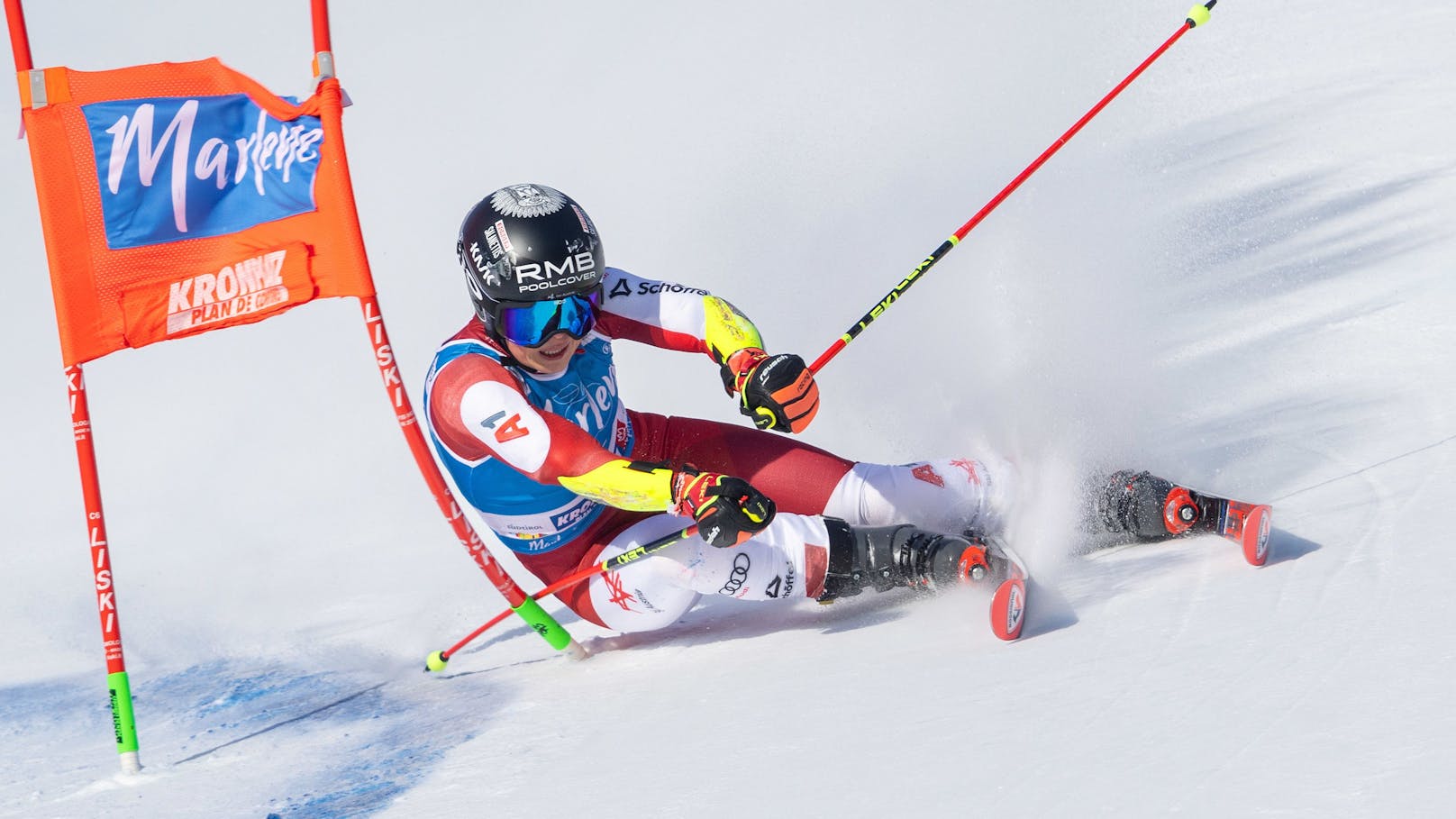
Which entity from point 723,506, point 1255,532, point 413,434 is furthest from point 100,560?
point 1255,532

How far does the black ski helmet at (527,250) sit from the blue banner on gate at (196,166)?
64 cm

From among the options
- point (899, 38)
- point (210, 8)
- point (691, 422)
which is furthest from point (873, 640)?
point (210, 8)

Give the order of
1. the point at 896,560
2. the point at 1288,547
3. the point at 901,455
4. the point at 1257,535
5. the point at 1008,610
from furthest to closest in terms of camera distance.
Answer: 1. the point at 901,455
2. the point at 896,560
3. the point at 1288,547
4. the point at 1257,535
5. the point at 1008,610

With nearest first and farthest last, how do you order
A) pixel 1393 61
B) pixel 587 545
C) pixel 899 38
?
pixel 587 545 < pixel 1393 61 < pixel 899 38

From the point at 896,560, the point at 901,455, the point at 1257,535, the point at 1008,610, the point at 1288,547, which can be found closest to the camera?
the point at 1008,610

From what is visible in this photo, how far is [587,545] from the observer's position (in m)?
4.38

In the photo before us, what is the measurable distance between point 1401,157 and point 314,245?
651cm

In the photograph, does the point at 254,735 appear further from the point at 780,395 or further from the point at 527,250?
the point at 780,395

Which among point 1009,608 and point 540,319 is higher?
point 540,319

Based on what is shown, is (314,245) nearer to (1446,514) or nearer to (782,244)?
(1446,514)

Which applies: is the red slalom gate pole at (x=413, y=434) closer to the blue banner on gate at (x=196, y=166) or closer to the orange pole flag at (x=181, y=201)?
the orange pole flag at (x=181, y=201)

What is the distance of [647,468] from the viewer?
12.2 ft

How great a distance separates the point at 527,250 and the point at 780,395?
841 mm

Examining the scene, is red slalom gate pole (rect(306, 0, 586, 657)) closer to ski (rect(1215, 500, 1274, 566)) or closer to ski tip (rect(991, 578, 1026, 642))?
ski tip (rect(991, 578, 1026, 642))
